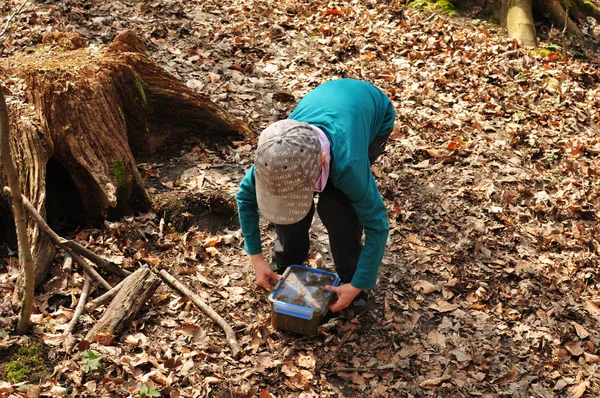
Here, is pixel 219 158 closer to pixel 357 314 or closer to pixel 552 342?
pixel 357 314

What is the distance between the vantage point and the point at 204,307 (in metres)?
3.79

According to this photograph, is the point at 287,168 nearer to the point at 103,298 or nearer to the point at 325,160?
the point at 325,160

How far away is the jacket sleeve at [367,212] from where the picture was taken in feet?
9.49

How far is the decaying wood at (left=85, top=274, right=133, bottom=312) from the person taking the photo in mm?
3617

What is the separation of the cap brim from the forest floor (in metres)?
1.28

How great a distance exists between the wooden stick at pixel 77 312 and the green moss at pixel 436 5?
6.67 metres

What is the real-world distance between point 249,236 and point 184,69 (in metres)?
3.69

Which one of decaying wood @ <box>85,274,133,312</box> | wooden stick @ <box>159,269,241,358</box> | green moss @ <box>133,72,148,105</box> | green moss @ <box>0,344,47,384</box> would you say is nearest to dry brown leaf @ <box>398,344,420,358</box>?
wooden stick @ <box>159,269,241,358</box>

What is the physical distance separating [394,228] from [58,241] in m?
2.73

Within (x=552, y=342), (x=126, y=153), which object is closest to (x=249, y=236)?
(x=126, y=153)

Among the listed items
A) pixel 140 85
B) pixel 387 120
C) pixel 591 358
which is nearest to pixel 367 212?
pixel 387 120

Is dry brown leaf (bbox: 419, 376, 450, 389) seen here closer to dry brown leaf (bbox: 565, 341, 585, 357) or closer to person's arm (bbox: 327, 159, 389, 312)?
person's arm (bbox: 327, 159, 389, 312)

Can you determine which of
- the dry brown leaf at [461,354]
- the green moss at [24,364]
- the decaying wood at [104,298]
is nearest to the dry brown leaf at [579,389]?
the dry brown leaf at [461,354]

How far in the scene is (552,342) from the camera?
12.8ft
